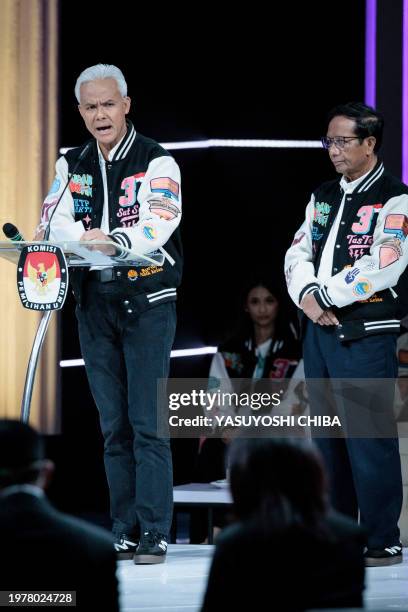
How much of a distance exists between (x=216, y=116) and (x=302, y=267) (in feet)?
7.85

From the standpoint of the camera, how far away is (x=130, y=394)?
3.51 m

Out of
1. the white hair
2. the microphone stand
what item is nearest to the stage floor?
the microphone stand

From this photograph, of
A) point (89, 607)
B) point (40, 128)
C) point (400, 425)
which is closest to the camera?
point (89, 607)

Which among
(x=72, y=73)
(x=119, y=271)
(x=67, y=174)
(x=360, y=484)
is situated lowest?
(x=360, y=484)

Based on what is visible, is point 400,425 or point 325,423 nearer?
point 325,423

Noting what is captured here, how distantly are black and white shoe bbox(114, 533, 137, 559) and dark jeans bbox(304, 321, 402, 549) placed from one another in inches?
26.1

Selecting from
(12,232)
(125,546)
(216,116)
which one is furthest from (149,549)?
(216,116)

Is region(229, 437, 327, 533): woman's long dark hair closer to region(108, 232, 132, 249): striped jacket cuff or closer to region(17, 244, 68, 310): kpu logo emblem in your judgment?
region(17, 244, 68, 310): kpu logo emblem

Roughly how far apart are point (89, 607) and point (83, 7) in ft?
13.6

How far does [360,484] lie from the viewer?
11.9ft

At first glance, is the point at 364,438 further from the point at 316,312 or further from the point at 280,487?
the point at 280,487

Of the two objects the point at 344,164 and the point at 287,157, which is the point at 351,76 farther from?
the point at 344,164

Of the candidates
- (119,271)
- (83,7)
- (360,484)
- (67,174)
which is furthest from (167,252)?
(83,7)

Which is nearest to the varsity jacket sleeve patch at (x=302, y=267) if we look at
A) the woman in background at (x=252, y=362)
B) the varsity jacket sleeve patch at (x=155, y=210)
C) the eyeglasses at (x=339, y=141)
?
the eyeglasses at (x=339, y=141)
